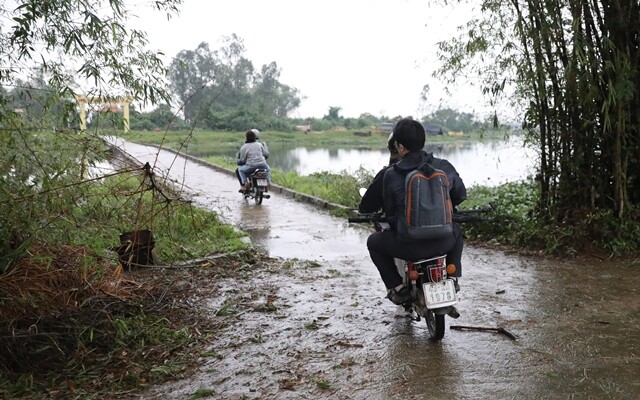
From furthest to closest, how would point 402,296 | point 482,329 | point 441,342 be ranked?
1. point 482,329
2. point 402,296
3. point 441,342

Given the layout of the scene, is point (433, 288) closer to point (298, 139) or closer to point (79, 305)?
point (79, 305)

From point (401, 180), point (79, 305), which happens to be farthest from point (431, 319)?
point (79, 305)

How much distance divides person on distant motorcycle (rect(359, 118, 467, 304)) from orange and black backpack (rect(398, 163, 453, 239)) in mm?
142

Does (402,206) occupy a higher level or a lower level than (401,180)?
lower

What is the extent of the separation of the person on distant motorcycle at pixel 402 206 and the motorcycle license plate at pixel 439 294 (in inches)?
7.8

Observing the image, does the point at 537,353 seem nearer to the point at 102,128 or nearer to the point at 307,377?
the point at 307,377

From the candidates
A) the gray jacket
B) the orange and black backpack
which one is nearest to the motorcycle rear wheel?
the orange and black backpack

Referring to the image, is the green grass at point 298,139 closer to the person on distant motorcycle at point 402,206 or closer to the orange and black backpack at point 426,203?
the person on distant motorcycle at point 402,206

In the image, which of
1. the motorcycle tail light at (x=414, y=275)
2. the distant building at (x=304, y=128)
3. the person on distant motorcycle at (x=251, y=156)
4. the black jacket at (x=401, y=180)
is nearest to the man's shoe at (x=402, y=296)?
the motorcycle tail light at (x=414, y=275)

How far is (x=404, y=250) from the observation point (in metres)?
4.24

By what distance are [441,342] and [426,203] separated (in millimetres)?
1072

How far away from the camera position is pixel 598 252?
686cm

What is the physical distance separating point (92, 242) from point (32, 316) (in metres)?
2.24

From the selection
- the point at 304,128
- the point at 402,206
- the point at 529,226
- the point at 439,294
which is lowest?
the point at 529,226
